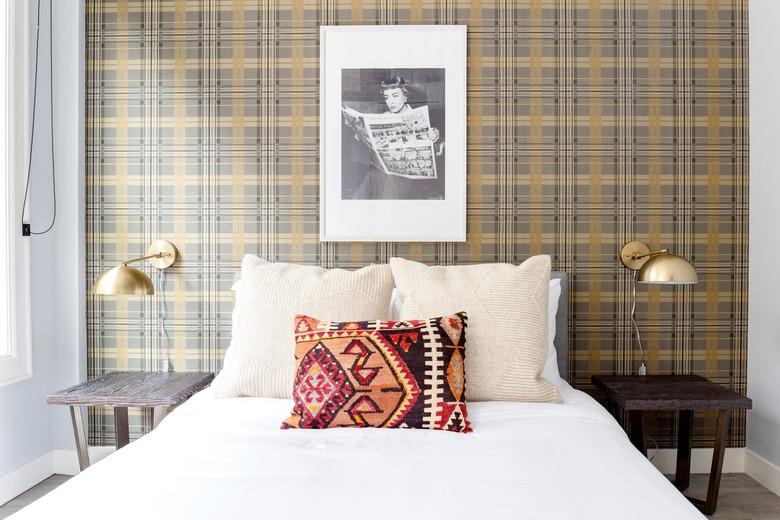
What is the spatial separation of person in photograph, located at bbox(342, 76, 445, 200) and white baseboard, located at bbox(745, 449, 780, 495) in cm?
187

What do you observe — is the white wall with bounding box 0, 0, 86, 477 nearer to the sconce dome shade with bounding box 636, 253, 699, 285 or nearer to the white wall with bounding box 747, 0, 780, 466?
the sconce dome shade with bounding box 636, 253, 699, 285

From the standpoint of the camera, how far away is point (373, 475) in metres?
1.39

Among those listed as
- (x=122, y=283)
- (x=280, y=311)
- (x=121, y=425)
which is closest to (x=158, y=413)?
(x=121, y=425)

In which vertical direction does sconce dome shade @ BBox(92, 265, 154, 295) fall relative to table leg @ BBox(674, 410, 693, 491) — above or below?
above

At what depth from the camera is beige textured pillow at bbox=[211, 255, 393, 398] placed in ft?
6.83

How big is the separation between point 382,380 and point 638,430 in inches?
52.6


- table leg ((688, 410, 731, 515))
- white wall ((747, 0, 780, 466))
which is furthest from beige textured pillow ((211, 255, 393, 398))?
white wall ((747, 0, 780, 466))

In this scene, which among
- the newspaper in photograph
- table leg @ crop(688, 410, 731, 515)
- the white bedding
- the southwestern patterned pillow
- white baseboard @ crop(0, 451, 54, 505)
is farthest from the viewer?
the newspaper in photograph

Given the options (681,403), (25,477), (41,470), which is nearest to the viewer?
(681,403)

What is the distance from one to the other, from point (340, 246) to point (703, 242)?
1.69 m

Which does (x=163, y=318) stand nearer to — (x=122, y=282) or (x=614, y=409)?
(x=122, y=282)

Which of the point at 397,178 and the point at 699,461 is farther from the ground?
the point at 397,178

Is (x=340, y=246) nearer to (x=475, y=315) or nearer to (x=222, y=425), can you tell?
(x=475, y=315)

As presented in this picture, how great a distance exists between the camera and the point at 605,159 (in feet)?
9.01
